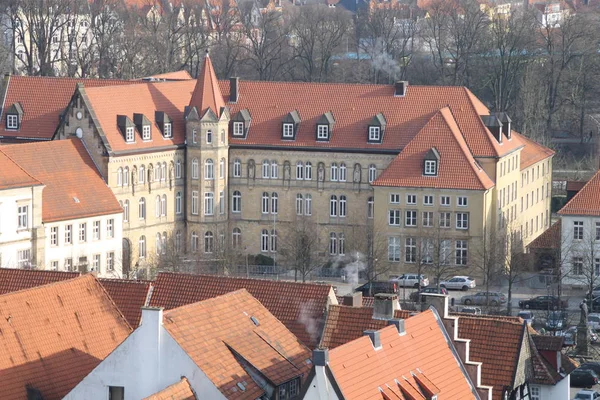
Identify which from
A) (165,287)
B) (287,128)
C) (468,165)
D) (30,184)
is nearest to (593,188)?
(468,165)

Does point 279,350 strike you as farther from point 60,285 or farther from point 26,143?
point 26,143

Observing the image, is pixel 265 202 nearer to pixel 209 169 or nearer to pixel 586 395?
pixel 209 169

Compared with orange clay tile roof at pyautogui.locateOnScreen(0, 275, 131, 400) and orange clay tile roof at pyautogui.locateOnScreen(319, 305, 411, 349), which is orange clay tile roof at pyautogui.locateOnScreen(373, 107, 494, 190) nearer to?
orange clay tile roof at pyautogui.locateOnScreen(319, 305, 411, 349)

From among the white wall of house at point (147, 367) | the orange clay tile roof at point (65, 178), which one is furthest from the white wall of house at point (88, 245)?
the white wall of house at point (147, 367)

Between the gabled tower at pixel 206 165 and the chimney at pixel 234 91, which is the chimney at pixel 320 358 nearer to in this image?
the gabled tower at pixel 206 165

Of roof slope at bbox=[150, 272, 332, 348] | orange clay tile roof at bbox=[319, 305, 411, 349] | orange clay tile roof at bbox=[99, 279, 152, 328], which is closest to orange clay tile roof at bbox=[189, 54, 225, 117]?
roof slope at bbox=[150, 272, 332, 348]

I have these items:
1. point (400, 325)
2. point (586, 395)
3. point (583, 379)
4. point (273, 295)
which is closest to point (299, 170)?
point (583, 379)
